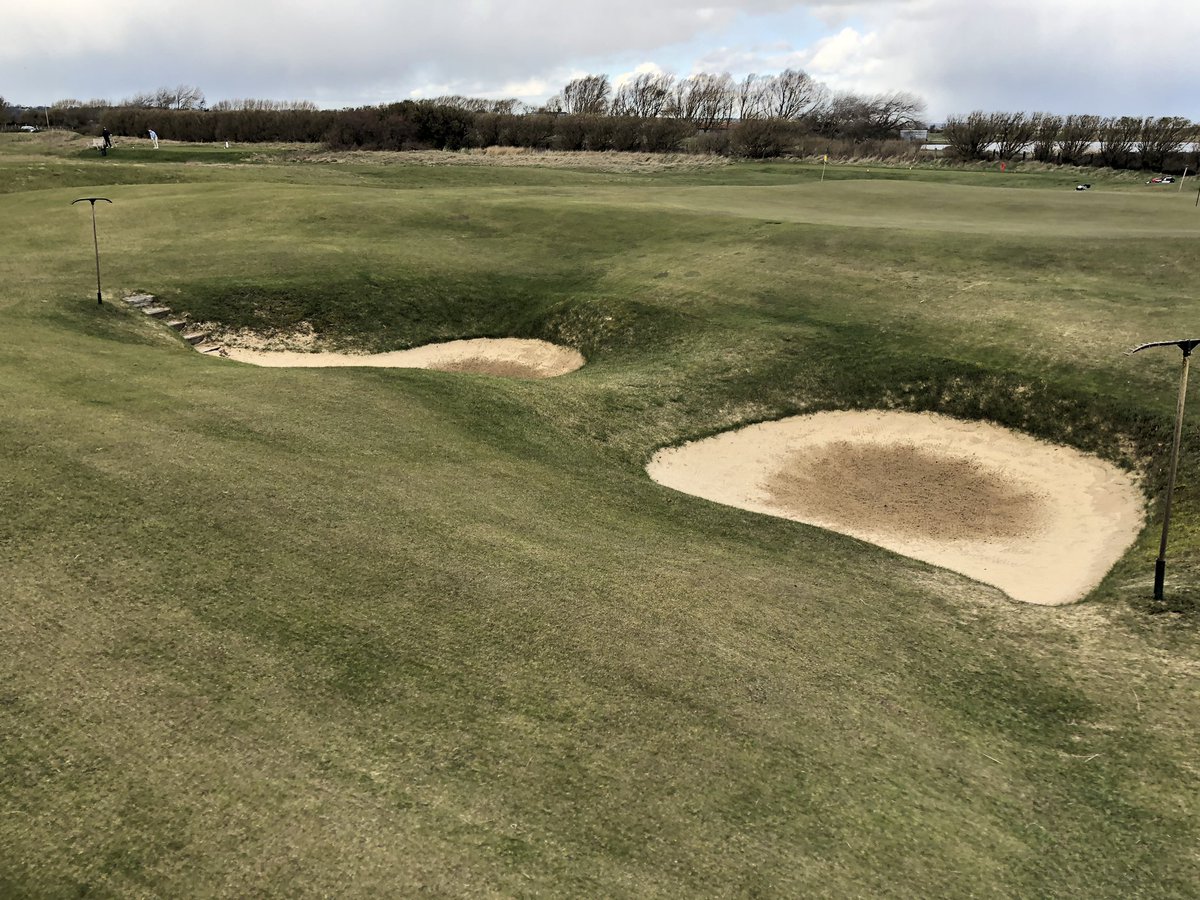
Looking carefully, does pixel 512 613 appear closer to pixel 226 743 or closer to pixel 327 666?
pixel 327 666

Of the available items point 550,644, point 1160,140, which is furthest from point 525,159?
point 550,644

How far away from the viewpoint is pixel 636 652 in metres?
11.5

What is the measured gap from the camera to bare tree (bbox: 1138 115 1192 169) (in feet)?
264

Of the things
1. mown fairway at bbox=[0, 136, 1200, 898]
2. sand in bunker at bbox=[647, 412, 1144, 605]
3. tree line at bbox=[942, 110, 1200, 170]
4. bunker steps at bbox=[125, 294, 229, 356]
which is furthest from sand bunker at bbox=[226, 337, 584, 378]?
tree line at bbox=[942, 110, 1200, 170]

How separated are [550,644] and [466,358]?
809 inches

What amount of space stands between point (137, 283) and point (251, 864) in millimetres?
29559

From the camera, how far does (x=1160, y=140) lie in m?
81.1

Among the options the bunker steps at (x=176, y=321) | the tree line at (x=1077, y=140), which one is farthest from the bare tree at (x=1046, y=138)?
the bunker steps at (x=176, y=321)

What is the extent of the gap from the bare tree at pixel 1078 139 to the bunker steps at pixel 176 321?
288 ft

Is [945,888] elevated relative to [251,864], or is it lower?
lower

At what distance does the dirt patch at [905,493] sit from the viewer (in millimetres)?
19906

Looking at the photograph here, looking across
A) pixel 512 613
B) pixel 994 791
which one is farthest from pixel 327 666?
pixel 994 791

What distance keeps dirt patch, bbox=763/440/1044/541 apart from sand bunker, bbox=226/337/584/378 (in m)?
10.5

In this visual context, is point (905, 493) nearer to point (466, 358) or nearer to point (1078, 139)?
point (466, 358)
